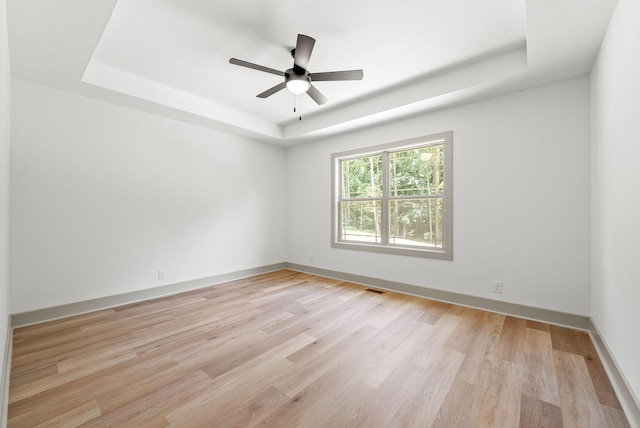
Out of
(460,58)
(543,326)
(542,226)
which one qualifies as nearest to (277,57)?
(460,58)

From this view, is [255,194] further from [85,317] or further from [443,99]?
[443,99]

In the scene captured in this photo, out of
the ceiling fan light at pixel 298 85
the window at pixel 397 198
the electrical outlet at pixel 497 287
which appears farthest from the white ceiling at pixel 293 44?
the electrical outlet at pixel 497 287

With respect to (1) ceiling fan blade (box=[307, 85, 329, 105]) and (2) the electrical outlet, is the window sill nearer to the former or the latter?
(2) the electrical outlet

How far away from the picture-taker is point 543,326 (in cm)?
266

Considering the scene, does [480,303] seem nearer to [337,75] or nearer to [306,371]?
[306,371]

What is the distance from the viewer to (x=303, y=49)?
2.18 metres

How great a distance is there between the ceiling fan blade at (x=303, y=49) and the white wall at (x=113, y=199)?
7.91 feet

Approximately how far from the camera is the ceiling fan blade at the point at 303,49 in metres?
2.06

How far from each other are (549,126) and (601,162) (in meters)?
0.74

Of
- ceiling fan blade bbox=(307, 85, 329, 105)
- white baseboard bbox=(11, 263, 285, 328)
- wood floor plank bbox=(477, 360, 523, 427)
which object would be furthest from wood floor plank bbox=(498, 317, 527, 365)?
white baseboard bbox=(11, 263, 285, 328)

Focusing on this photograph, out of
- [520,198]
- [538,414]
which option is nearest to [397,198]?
[520,198]

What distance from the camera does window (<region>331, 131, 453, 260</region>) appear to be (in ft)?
11.8

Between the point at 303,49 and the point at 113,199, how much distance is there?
9.48ft

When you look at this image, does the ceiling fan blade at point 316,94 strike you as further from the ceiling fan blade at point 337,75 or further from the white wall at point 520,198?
the white wall at point 520,198
